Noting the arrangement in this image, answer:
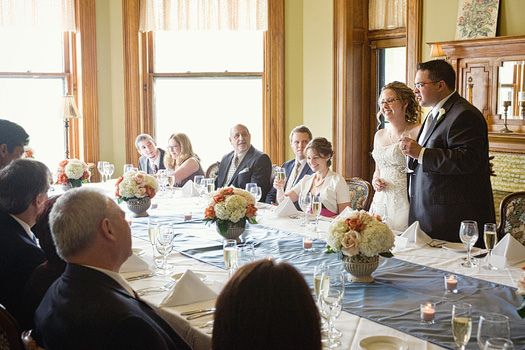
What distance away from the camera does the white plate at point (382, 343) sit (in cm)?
182

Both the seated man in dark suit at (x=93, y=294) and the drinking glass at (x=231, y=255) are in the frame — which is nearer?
the seated man in dark suit at (x=93, y=294)

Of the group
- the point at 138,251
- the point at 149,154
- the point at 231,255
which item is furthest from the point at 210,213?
the point at 149,154

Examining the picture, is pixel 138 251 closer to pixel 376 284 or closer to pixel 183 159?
pixel 376 284

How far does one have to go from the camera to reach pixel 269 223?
12.2ft

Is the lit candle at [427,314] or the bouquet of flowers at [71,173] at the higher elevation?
the bouquet of flowers at [71,173]

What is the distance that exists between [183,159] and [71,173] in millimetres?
1070

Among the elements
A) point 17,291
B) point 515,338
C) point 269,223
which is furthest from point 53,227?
point 269,223

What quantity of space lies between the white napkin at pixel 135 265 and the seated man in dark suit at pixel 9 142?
130 cm

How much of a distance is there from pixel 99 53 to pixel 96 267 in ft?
17.7

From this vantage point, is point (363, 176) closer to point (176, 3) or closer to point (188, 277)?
point (176, 3)

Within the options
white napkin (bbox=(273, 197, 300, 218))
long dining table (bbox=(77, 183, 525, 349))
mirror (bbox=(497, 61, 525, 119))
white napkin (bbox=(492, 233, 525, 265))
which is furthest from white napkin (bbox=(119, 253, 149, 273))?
mirror (bbox=(497, 61, 525, 119))

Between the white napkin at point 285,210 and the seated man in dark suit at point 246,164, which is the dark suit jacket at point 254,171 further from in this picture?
the white napkin at point 285,210

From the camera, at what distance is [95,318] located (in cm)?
156

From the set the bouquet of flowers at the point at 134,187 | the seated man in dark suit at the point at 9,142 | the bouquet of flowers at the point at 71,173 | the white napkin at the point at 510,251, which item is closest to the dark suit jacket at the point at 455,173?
the white napkin at the point at 510,251
